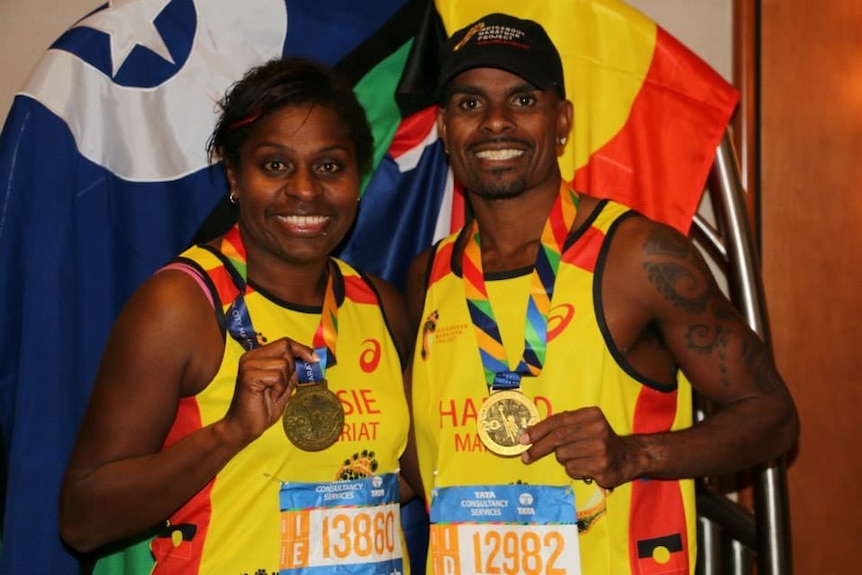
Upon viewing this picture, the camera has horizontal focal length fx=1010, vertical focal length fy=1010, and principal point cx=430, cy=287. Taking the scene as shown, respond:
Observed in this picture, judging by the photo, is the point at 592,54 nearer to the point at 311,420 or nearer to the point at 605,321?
the point at 605,321

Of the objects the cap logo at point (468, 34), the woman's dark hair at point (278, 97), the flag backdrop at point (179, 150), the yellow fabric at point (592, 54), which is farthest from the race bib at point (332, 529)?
the yellow fabric at point (592, 54)

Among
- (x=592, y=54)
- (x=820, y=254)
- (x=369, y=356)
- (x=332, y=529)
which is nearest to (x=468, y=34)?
(x=592, y=54)

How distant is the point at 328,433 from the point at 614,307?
2.34ft

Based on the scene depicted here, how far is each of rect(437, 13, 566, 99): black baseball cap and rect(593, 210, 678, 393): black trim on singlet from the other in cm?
39

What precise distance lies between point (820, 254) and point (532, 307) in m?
1.45

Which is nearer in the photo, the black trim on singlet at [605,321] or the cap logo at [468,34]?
the black trim on singlet at [605,321]

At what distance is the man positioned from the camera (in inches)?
88.5

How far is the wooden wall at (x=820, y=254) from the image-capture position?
330 cm

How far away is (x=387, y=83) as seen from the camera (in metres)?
3.06

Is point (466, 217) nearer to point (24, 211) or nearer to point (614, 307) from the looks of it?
point (614, 307)

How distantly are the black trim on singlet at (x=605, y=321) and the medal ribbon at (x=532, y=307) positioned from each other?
0.32 feet

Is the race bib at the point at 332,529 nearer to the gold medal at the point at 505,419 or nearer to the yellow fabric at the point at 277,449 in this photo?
the yellow fabric at the point at 277,449

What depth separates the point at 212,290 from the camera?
2318mm

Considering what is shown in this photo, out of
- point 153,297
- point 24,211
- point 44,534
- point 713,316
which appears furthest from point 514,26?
point 44,534
